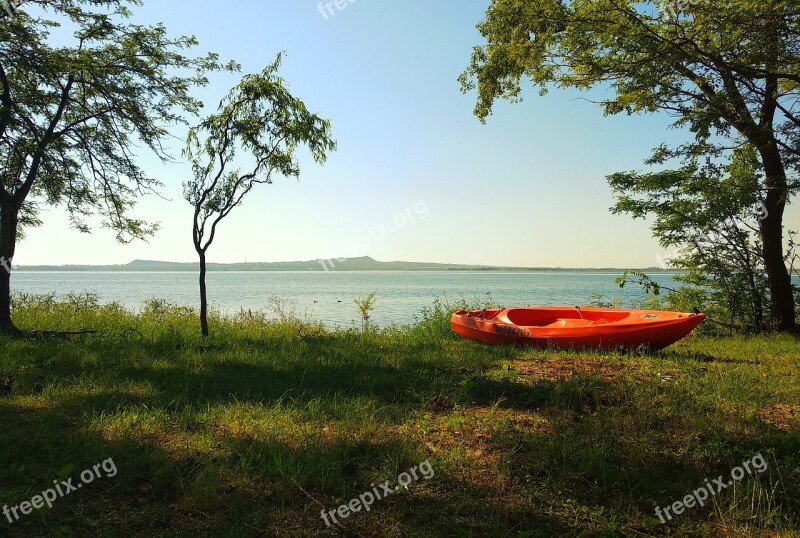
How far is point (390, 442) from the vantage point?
13.1 ft

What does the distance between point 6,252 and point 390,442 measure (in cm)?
978

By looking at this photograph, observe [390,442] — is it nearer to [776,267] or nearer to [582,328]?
[582,328]

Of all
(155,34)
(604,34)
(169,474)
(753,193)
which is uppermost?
(155,34)

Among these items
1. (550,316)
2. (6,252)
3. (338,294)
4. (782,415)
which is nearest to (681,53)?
(782,415)

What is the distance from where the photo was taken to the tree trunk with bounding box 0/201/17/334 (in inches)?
358

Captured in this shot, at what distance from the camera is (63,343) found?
8.01 meters

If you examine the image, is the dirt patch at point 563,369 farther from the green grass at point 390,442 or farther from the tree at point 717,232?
the tree at point 717,232

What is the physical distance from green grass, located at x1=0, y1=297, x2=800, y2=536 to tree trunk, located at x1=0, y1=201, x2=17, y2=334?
8.33ft

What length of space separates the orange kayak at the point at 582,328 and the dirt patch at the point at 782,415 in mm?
3591

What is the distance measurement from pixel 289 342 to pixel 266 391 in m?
3.46

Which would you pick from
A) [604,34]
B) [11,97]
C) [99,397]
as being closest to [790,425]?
[604,34]

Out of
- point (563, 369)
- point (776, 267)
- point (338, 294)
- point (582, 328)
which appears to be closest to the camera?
point (563, 369)

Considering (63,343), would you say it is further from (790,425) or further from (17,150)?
(790,425)

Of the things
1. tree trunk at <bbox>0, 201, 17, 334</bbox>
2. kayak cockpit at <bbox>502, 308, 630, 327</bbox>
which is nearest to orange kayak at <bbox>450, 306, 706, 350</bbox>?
kayak cockpit at <bbox>502, 308, 630, 327</bbox>
